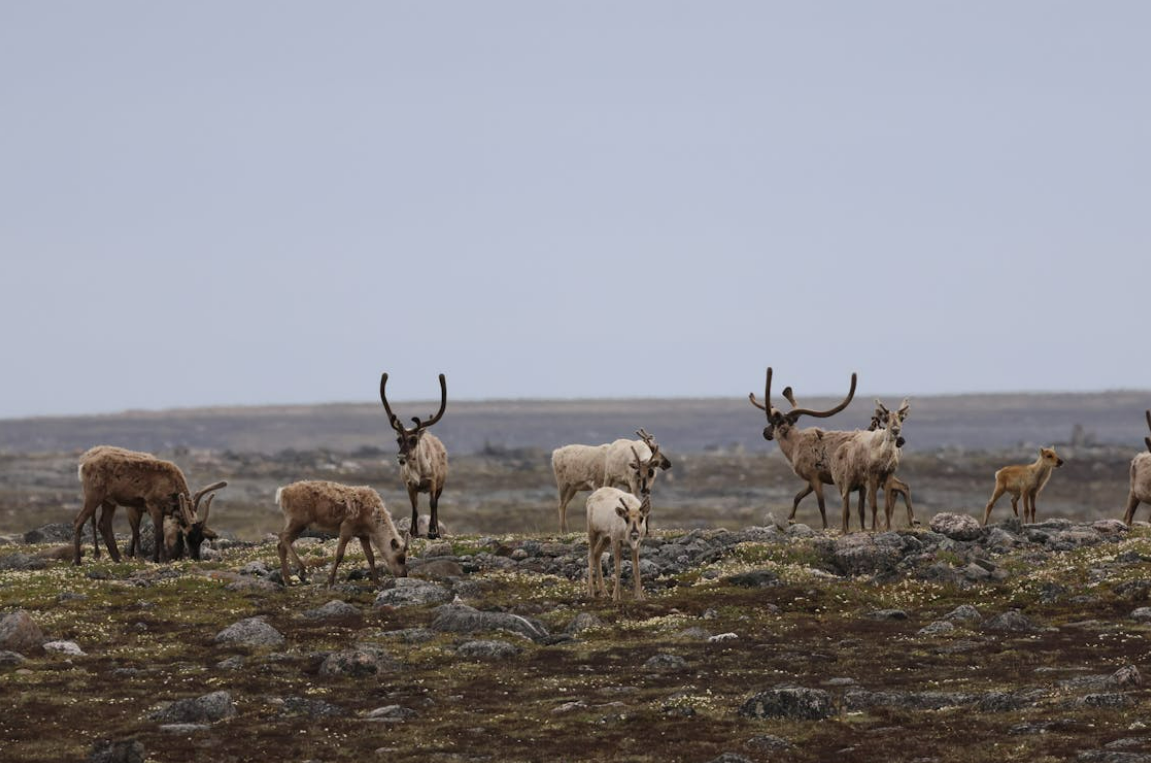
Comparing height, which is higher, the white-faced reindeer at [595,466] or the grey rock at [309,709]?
the white-faced reindeer at [595,466]

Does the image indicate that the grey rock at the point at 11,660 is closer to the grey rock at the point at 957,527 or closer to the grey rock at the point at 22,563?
the grey rock at the point at 22,563

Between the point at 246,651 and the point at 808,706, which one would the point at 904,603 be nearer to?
the point at 808,706

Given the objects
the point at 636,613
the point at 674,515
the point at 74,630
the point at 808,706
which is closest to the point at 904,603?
the point at 636,613

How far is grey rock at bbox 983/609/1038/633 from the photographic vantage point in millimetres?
22422

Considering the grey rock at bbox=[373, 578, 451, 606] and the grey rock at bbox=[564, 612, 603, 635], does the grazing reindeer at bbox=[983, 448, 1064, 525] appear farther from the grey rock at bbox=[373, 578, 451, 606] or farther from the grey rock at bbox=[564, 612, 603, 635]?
the grey rock at bbox=[373, 578, 451, 606]

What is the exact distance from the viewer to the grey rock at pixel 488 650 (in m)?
21.3

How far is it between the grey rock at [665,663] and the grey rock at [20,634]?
8.72 metres

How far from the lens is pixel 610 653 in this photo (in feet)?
69.9

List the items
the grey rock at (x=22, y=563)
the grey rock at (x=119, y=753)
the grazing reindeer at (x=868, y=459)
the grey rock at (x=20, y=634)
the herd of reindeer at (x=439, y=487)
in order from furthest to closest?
the grey rock at (x=22, y=563), the grazing reindeer at (x=868, y=459), the herd of reindeer at (x=439, y=487), the grey rock at (x=20, y=634), the grey rock at (x=119, y=753)

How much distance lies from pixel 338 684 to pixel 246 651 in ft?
8.96

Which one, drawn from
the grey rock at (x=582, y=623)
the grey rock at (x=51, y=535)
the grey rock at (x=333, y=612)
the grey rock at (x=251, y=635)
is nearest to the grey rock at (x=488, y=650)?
Result: the grey rock at (x=582, y=623)

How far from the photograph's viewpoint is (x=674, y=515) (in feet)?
206

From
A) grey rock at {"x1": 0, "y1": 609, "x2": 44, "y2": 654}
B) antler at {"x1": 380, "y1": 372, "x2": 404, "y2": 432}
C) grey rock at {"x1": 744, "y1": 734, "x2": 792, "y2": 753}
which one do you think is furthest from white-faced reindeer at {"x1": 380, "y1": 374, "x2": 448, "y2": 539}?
grey rock at {"x1": 744, "y1": 734, "x2": 792, "y2": 753}

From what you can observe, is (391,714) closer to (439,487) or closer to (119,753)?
(119,753)
